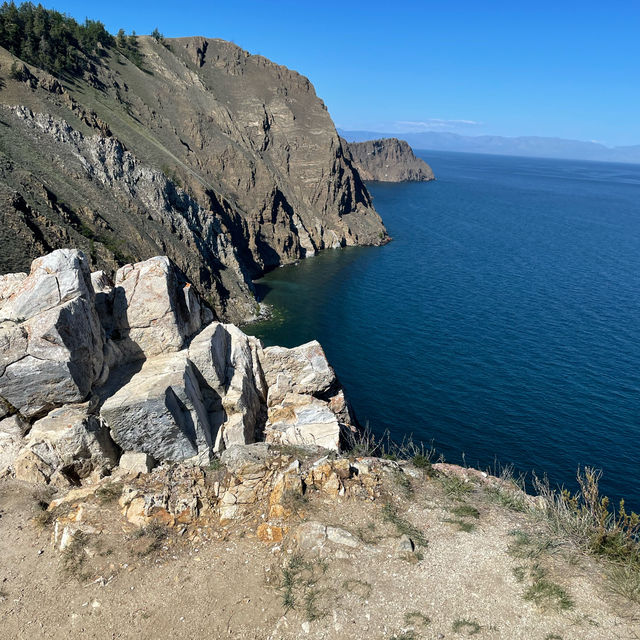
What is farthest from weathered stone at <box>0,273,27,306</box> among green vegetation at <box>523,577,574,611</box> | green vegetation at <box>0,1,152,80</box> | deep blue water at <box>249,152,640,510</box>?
green vegetation at <box>0,1,152,80</box>

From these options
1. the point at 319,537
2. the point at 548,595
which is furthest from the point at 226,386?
the point at 548,595

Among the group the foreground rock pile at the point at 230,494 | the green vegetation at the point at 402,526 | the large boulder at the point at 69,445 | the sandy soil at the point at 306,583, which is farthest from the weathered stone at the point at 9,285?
the green vegetation at the point at 402,526

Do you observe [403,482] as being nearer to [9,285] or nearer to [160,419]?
[160,419]

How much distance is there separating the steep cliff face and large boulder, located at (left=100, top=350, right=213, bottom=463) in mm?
27275

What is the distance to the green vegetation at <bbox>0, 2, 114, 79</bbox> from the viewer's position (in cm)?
7262

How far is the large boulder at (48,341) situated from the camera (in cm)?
1677

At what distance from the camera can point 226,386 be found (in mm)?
21875

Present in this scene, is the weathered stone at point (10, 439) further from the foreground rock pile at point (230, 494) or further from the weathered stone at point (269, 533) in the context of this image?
the weathered stone at point (269, 533)

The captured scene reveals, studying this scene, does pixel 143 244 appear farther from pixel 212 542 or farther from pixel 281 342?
pixel 212 542

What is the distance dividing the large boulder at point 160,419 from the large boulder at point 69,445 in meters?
0.68

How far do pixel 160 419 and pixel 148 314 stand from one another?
19.2ft

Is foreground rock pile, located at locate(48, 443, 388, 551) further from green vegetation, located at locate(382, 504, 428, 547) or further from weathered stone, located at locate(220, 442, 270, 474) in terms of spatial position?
green vegetation, located at locate(382, 504, 428, 547)

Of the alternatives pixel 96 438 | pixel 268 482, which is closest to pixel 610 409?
pixel 268 482

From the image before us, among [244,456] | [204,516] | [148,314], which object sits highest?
[148,314]
